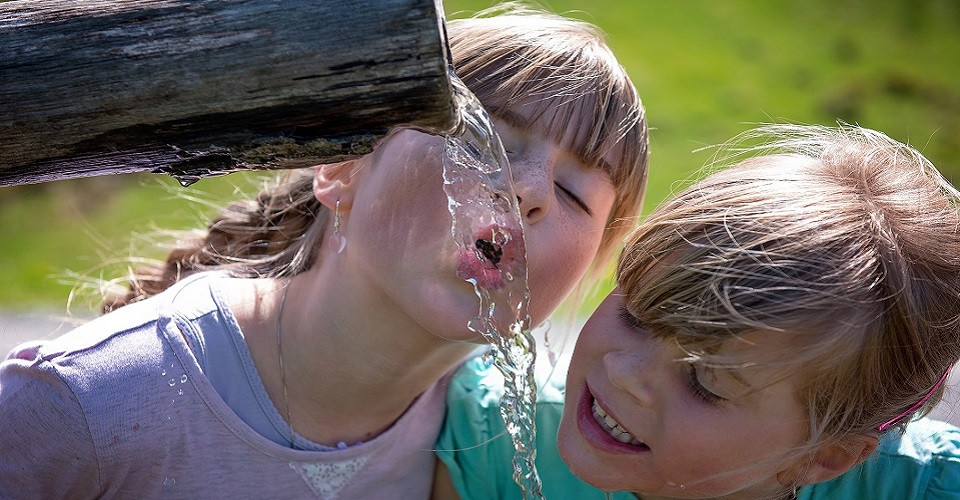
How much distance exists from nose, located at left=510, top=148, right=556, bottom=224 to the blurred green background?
10.5 feet

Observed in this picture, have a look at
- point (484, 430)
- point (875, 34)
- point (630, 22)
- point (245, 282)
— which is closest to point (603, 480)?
point (484, 430)

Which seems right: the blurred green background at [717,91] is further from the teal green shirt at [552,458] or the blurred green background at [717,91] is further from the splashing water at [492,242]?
the splashing water at [492,242]

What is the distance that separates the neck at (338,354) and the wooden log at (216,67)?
815 mm

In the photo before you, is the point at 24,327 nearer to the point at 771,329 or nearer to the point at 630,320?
the point at 630,320

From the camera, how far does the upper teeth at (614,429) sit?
6.77ft

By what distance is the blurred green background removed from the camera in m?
5.63

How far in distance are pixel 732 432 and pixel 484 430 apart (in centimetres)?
82

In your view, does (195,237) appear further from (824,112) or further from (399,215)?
(824,112)

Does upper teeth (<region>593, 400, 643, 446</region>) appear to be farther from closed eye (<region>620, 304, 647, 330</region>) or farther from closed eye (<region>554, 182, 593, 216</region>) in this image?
closed eye (<region>554, 182, 593, 216</region>)

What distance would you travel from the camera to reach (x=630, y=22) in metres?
7.51

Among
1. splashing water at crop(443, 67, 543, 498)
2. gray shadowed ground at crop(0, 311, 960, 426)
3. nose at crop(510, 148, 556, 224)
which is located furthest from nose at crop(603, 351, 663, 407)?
gray shadowed ground at crop(0, 311, 960, 426)

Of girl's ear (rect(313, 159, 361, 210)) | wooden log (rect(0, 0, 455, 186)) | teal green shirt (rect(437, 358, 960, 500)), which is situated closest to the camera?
wooden log (rect(0, 0, 455, 186))

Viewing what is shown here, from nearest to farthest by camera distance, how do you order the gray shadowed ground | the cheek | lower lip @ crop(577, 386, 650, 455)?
lower lip @ crop(577, 386, 650, 455) → the cheek → the gray shadowed ground

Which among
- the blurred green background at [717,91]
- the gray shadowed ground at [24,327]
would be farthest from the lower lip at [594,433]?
the blurred green background at [717,91]
